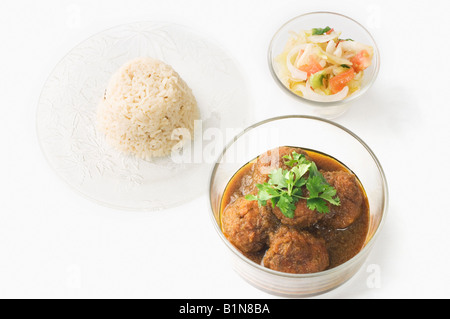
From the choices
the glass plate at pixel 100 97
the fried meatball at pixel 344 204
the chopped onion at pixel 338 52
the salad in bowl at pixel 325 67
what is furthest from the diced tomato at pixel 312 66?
the fried meatball at pixel 344 204

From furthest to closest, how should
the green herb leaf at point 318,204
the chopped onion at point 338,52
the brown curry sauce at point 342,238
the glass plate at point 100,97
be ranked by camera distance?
the chopped onion at point 338,52, the glass plate at point 100,97, the brown curry sauce at point 342,238, the green herb leaf at point 318,204

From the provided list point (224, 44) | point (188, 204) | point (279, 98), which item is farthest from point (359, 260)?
point (224, 44)

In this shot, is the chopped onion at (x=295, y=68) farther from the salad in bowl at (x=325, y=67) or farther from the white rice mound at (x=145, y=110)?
the white rice mound at (x=145, y=110)

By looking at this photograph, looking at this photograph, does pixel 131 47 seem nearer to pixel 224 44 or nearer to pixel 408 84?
pixel 224 44

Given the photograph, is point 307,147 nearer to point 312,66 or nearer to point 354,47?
point 312,66

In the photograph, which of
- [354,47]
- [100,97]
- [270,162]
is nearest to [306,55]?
[354,47]
